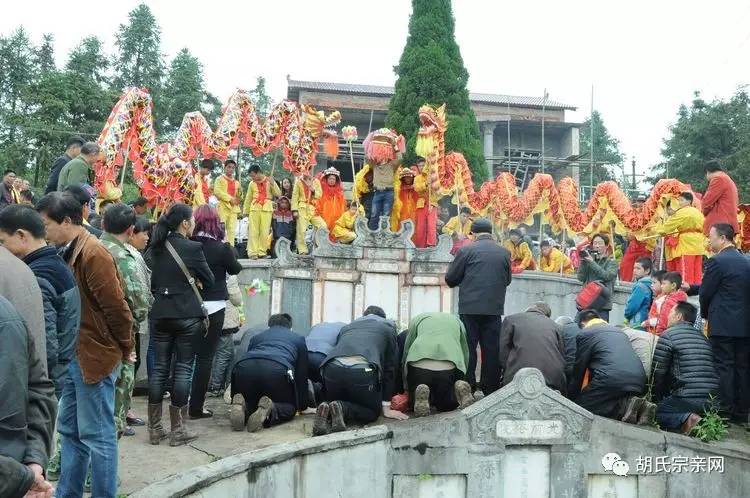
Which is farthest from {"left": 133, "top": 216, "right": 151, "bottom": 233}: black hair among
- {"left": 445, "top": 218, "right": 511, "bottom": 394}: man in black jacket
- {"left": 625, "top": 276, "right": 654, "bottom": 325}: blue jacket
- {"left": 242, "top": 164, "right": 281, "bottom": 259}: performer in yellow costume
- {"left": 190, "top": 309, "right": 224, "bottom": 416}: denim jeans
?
{"left": 242, "top": 164, "right": 281, "bottom": 259}: performer in yellow costume

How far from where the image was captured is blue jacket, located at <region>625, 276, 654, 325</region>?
313 inches

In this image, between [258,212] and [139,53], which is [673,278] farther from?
[139,53]

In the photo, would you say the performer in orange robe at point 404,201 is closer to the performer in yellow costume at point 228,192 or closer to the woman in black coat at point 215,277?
the performer in yellow costume at point 228,192

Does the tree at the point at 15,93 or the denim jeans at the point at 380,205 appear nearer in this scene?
the denim jeans at the point at 380,205

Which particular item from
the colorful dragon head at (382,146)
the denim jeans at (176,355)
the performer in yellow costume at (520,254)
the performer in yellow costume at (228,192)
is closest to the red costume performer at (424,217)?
the colorful dragon head at (382,146)

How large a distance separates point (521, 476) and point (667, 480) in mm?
1187

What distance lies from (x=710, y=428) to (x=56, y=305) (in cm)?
505

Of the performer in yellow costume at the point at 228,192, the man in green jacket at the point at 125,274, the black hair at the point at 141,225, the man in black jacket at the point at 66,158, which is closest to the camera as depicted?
the man in green jacket at the point at 125,274

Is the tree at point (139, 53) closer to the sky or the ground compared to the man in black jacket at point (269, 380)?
closer to the sky

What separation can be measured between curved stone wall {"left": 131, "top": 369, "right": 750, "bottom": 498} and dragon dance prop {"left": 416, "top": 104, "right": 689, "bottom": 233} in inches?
188

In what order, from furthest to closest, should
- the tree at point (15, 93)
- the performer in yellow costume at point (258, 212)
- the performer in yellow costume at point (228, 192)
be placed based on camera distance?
the tree at point (15, 93) < the performer in yellow costume at point (258, 212) < the performer in yellow costume at point (228, 192)

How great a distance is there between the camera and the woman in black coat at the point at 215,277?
586cm

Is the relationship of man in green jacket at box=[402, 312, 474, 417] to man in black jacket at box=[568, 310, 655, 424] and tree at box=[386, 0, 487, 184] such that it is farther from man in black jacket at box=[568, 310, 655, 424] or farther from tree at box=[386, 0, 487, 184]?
tree at box=[386, 0, 487, 184]

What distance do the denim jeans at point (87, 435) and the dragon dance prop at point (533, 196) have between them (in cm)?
804
